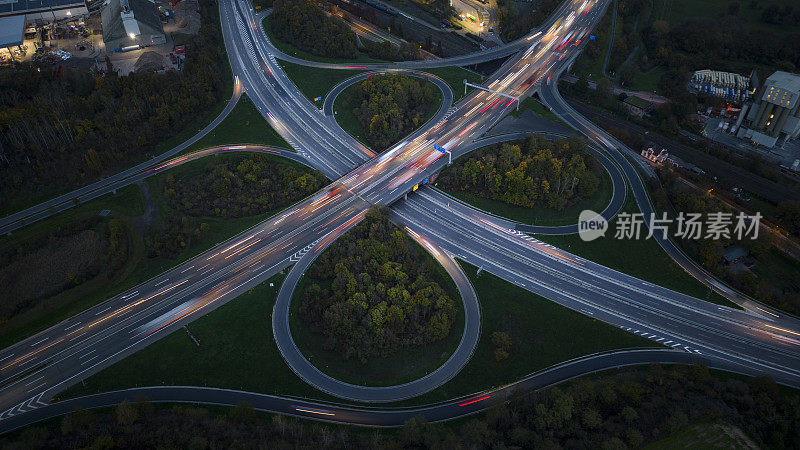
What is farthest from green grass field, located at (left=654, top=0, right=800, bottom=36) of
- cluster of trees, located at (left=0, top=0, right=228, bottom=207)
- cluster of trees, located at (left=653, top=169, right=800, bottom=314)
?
cluster of trees, located at (left=0, top=0, right=228, bottom=207)

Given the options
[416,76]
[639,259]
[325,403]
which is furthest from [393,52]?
[325,403]

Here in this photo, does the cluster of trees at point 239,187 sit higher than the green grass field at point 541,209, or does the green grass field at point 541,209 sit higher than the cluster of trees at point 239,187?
the green grass field at point 541,209

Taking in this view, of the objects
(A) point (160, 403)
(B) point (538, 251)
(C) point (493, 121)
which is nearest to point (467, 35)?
(C) point (493, 121)

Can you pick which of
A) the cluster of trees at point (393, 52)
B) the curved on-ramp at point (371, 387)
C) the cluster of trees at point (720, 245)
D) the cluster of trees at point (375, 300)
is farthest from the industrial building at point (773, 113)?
the cluster of trees at point (375, 300)

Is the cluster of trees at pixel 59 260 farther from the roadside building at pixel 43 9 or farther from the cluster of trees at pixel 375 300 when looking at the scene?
the roadside building at pixel 43 9

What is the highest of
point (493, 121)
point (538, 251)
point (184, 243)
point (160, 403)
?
point (493, 121)

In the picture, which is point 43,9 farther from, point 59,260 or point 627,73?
point 627,73

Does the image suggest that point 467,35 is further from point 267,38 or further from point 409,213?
point 409,213
